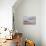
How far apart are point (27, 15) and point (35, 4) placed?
0.57 meters

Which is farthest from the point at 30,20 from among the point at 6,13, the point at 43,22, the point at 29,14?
the point at 6,13

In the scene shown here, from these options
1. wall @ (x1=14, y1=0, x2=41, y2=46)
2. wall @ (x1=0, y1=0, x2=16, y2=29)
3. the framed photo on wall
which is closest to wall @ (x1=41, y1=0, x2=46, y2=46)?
wall @ (x1=14, y1=0, x2=41, y2=46)

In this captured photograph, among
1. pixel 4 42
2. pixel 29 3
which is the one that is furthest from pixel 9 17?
pixel 29 3

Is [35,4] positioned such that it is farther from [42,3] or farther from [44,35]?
[44,35]

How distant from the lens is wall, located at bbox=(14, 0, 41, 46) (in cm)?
482

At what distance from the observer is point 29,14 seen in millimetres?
Result: 4832

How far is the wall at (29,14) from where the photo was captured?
4820 mm

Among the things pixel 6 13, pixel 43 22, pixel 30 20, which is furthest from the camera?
pixel 30 20

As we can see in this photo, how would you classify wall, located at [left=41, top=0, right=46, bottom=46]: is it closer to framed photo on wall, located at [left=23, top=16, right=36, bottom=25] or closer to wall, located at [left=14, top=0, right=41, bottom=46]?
wall, located at [left=14, top=0, right=41, bottom=46]

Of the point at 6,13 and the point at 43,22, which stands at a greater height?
the point at 6,13

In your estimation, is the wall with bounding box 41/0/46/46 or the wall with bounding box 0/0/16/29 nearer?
the wall with bounding box 0/0/16/29

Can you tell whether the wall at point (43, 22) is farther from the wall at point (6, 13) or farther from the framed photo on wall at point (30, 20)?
the wall at point (6, 13)

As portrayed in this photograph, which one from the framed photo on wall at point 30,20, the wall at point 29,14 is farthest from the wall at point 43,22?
the framed photo on wall at point 30,20

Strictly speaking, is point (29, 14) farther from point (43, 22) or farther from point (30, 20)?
point (43, 22)
